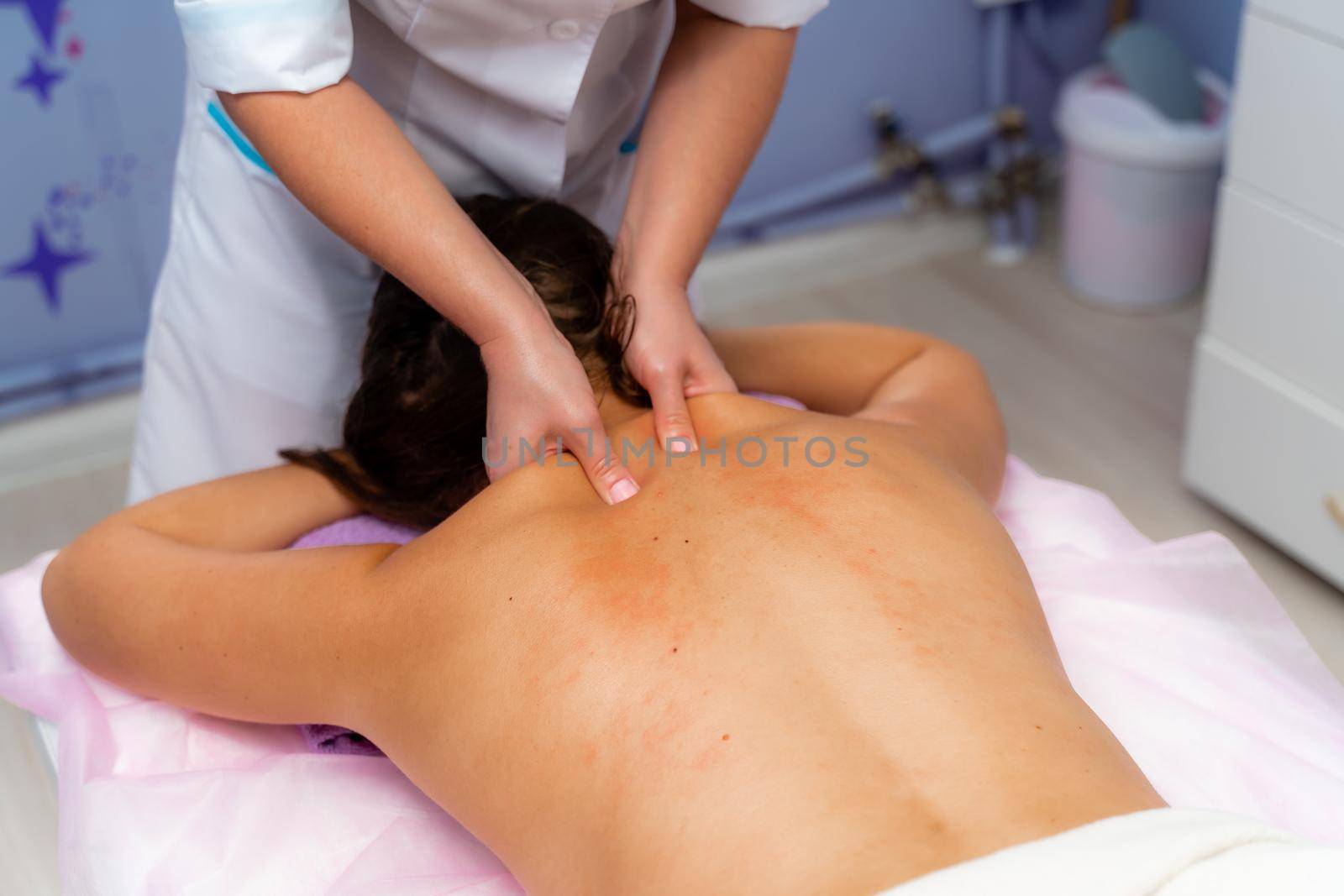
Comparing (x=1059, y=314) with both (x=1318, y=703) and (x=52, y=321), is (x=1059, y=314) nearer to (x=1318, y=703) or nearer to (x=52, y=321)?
(x=1318, y=703)

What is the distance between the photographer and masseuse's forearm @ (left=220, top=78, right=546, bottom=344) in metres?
1.11

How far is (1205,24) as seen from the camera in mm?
2549

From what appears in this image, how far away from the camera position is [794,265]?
267cm

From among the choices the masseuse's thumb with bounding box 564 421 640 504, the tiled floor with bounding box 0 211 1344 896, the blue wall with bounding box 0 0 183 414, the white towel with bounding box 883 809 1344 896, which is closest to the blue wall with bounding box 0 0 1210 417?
the blue wall with bounding box 0 0 183 414

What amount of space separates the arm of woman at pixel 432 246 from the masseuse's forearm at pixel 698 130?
200 mm

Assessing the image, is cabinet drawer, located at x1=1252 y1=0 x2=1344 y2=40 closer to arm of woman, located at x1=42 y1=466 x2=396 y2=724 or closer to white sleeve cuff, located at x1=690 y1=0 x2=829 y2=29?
white sleeve cuff, located at x1=690 y1=0 x2=829 y2=29

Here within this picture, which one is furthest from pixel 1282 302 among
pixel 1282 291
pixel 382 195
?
pixel 382 195

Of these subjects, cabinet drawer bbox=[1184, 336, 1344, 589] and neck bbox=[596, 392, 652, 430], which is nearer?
neck bbox=[596, 392, 652, 430]

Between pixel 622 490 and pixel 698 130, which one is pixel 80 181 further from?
pixel 622 490

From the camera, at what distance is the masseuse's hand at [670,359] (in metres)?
1.14

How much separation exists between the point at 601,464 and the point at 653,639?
0.64 ft

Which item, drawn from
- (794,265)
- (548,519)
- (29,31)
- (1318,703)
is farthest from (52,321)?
(1318,703)

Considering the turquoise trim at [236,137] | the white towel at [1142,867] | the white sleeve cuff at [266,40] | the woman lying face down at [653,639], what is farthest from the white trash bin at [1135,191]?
the white towel at [1142,867]

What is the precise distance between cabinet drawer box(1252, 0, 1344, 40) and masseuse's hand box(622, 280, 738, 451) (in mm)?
802
